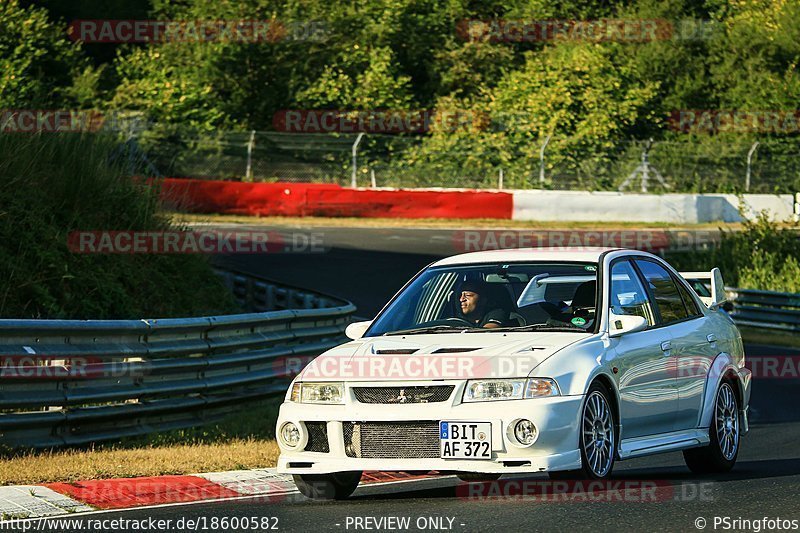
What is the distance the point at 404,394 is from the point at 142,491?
6.48 feet

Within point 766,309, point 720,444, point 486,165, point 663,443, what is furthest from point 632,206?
point 663,443

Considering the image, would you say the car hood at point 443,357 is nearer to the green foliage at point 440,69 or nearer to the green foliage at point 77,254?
the green foliage at point 77,254

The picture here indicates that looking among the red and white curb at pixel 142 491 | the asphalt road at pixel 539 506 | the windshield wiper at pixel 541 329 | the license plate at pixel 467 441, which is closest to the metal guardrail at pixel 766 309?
the asphalt road at pixel 539 506

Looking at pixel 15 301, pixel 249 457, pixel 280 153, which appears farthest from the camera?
pixel 280 153

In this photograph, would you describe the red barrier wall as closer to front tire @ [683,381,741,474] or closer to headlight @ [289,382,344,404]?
front tire @ [683,381,741,474]

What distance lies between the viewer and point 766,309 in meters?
23.1

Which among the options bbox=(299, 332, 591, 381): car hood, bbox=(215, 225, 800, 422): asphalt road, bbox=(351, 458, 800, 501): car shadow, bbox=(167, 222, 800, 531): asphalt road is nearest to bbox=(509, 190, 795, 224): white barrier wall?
bbox=(215, 225, 800, 422): asphalt road

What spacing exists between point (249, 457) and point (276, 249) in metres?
18.0

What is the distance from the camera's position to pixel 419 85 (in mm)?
50406

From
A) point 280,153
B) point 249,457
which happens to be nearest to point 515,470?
point 249,457

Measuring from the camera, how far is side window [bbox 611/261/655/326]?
9.02 metres

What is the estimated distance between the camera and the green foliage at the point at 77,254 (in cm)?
1536

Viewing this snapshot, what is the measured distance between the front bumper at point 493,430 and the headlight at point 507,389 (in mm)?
39

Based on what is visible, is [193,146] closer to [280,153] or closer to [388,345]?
[280,153]
